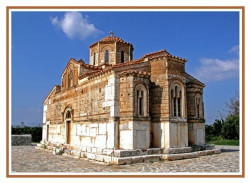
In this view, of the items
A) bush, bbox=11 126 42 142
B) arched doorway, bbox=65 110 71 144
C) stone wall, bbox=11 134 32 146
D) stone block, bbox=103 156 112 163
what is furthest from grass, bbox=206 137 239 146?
bush, bbox=11 126 42 142

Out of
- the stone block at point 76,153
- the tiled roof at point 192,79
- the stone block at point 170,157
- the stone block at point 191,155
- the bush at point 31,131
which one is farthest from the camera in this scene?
the bush at point 31,131

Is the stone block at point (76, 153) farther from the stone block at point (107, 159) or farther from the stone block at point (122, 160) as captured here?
the stone block at point (122, 160)

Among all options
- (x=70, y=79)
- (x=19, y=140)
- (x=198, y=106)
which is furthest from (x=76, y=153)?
(x=19, y=140)

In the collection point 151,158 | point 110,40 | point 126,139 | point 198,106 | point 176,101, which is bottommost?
point 151,158

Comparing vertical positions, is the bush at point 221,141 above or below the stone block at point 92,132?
below

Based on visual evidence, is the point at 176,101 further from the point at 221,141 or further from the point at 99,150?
the point at 221,141

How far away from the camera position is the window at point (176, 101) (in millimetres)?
11411

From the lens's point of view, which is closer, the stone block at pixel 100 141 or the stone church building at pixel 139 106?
the stone church building at pixel 139 106

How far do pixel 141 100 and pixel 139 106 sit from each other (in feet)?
0.98

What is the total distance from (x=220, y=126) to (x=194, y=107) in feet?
47.1

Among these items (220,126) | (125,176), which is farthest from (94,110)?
(220,126)

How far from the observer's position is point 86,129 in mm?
12711

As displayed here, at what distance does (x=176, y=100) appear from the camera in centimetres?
1162

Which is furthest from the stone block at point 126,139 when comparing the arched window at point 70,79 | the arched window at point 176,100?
the arched window at point 70,79
